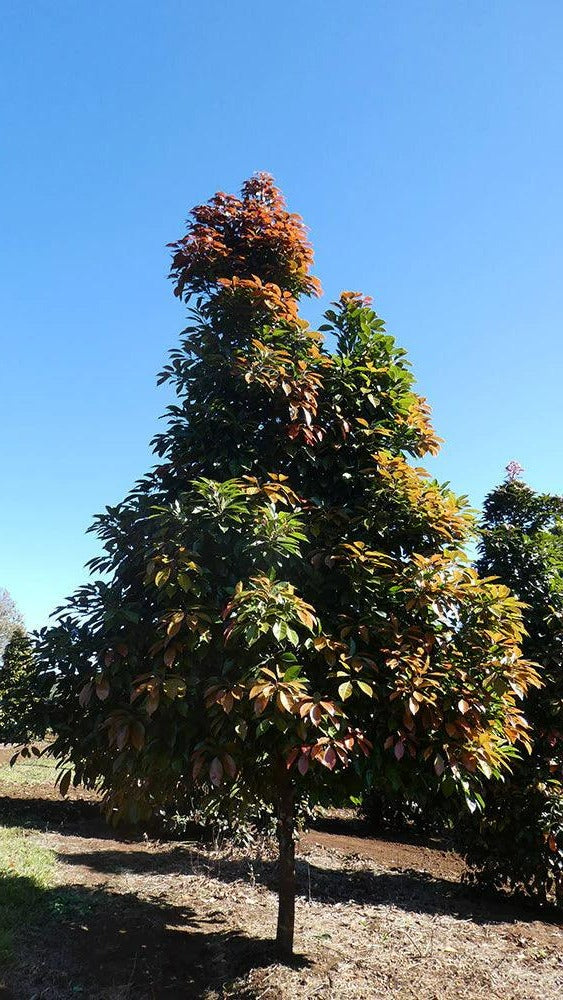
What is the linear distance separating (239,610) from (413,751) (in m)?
1.54

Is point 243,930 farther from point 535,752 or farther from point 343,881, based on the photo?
point 535,752

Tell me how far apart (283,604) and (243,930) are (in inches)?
151

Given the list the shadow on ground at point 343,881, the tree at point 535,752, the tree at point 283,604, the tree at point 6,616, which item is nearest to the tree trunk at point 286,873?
the tree at point 283,604

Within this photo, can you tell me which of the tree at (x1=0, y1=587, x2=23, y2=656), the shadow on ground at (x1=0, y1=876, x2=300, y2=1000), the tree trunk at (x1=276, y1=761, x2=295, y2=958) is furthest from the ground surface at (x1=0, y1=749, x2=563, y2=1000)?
the tree at (x1=0, y1=587, x2=23, y2=656)

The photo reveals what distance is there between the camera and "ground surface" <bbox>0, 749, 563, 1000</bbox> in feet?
14.7

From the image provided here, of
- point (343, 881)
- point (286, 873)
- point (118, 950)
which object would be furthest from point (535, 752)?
point (118, 950)

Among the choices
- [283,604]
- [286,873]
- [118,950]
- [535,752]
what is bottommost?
[118,950]

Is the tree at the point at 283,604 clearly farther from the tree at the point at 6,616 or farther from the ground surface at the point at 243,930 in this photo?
the tree at the point at 6,616

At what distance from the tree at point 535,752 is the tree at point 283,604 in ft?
7.61

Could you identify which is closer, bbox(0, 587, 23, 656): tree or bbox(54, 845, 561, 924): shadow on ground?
bbox(54, 845, 561, 924): shadow on ground

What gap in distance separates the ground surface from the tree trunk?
168 millimetres

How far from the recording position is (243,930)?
18.2 feet

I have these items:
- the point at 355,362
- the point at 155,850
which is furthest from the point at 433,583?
the point at 155,850

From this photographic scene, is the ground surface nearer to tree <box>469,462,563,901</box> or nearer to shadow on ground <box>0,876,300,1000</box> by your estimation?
shadow on ground <box>0,876,300,1000</box>
